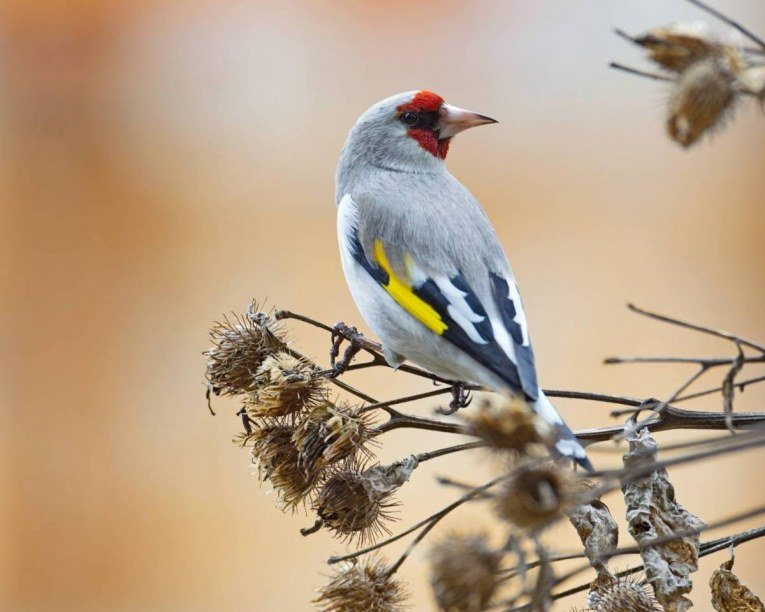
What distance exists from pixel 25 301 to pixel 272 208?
0.90 meters

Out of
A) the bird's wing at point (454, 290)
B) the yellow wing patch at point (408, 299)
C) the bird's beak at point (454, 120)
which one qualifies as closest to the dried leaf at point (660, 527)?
the bird's wing at point (454, 290)

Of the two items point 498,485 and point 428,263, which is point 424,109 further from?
point 498,485

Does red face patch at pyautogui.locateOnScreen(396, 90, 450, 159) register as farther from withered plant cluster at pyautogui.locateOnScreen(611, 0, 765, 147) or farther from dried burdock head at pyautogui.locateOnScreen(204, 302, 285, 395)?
withered plant cluster at pyautogui.locateOnScreen(611, 0, 765, 147)

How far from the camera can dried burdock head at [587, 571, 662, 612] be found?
34.1 inches

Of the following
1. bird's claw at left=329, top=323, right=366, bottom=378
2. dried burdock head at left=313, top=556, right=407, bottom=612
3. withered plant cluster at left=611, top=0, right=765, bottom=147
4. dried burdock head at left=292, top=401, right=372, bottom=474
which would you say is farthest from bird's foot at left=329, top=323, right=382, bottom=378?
withered plant cluster at left=611, top=0, right=765, bottom=147

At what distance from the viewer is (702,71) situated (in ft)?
2.53

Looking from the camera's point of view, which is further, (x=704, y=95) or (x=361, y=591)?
(x=361, y=591)

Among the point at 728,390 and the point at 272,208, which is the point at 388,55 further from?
the point at 728,390

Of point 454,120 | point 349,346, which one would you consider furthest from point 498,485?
point 454,120

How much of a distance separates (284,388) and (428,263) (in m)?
0.37

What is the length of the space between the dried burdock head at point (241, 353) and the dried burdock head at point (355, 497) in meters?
0.16

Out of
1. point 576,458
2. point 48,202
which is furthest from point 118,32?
point 576,458

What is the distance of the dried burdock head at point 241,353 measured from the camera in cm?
114

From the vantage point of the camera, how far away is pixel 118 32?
3.65 meters
